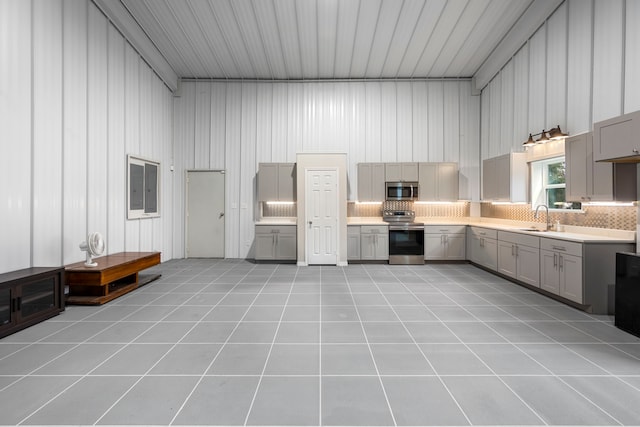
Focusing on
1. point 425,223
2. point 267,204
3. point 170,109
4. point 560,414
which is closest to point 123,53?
point 170,109

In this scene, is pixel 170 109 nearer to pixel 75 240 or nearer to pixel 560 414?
pixel 75 240

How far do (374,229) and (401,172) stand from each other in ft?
5.24

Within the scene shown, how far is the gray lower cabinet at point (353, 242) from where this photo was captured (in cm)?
723

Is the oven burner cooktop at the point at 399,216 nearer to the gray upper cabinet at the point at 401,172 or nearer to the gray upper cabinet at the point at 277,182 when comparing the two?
the gray upper cabinet at the point at 401,172

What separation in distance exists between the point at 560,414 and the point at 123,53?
305 inches

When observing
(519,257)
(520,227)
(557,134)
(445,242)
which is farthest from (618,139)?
(445,242)

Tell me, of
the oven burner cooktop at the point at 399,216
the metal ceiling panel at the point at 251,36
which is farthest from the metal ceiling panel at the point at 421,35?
the oven burner cooktop at the point at 399,216

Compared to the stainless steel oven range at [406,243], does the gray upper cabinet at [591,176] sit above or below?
above

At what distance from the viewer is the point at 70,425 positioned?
6.02ft

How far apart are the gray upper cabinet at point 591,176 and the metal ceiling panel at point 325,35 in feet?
9.51

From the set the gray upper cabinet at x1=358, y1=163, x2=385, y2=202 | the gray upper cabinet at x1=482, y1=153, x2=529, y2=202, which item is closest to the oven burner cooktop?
the gray upper cabinet at x1=358, y1=163, x2=385, y2=202

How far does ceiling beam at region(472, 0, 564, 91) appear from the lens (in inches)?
207

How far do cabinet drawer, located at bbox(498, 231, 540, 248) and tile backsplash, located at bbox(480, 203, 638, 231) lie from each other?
0.58 meters

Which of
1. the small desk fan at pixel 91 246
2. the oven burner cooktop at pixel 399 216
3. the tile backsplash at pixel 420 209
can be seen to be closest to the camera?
the small desk fan at pixel 91 246
